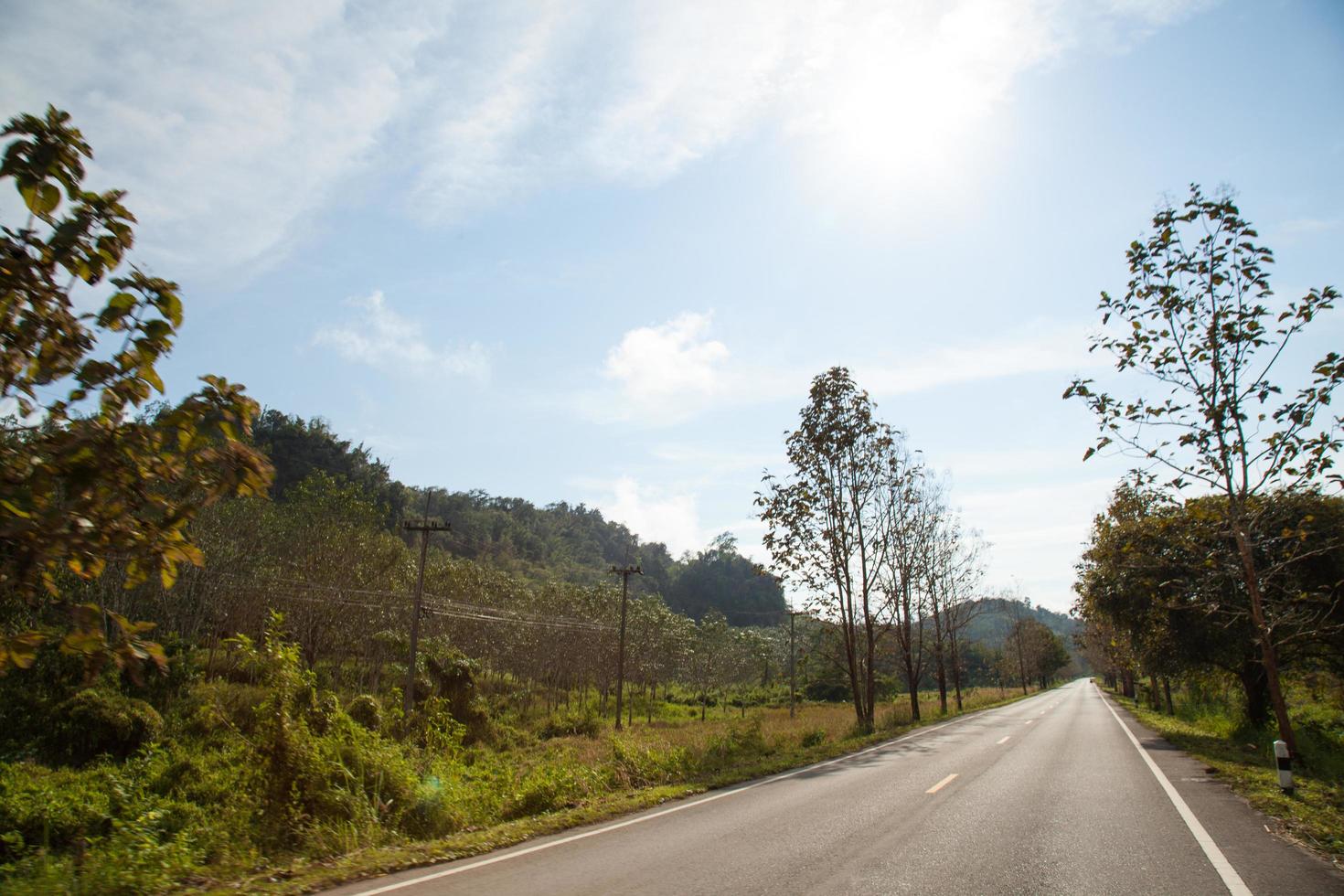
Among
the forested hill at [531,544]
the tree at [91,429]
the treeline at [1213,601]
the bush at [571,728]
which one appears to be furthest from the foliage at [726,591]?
the tree at [91,429]

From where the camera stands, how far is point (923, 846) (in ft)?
26.0

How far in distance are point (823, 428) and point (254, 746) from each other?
873 inches

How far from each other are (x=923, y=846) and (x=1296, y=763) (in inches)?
422

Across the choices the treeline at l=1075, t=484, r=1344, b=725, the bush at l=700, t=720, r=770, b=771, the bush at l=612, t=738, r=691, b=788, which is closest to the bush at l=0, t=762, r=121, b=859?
the bush at l=612, t=738, r=691, b=788

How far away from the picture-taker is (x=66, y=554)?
2.76 metres

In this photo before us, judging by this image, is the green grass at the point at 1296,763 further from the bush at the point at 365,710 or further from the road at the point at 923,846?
the bush at the point at 365,710

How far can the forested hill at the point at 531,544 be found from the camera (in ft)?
274

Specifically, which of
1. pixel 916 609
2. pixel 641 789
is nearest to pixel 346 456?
pixel 916 609

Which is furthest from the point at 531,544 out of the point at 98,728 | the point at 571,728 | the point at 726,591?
the point at 98,728

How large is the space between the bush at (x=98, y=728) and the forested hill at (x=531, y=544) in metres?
51.2

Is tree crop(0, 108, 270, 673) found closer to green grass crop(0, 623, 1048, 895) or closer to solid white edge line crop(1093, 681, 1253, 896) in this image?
green grass crop(0, 623, 1048, 895)

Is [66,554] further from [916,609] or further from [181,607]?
[181,607]

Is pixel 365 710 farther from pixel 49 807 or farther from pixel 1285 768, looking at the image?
pixel 1285 768

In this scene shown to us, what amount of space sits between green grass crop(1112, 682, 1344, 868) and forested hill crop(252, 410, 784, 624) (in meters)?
66.4
